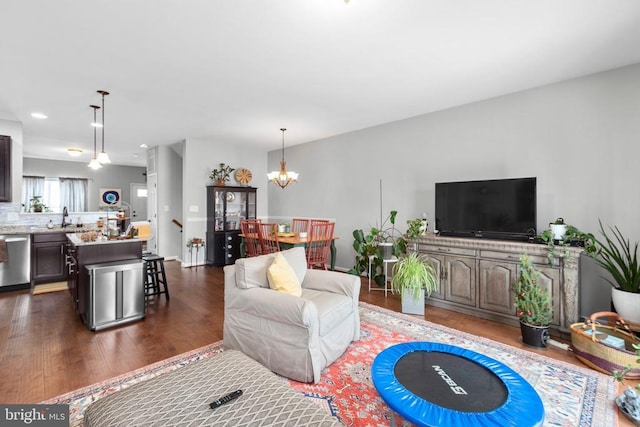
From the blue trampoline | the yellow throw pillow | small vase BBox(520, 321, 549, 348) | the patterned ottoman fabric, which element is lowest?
small vase BBox(520, 321, 549, 348)

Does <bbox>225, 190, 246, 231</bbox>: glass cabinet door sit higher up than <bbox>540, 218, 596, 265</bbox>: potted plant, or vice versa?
<bbox>225, 190, 246, 231</bbox>: glass cabinet door

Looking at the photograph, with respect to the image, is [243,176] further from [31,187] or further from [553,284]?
[31,187]

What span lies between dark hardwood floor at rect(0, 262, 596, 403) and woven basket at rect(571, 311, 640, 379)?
16cm

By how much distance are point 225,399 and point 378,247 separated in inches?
134

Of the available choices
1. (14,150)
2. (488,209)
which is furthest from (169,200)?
(488,209)

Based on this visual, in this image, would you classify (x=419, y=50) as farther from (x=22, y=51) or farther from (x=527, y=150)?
(x=22, y=51)

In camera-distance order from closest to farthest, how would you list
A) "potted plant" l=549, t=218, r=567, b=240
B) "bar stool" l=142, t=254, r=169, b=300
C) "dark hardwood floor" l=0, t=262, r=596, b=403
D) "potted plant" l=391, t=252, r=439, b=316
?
"dark hardwood floor" l=0, t=262, r=596, b=403 < "potted plant" l=549, t=218, r=567, b=240 < "potted plant" l=391, t=252, r=439, b=316 < "bar stool" l=142, t=254, r=169, b=300

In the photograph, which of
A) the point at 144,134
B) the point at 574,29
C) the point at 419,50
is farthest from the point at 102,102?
the point at 574,29

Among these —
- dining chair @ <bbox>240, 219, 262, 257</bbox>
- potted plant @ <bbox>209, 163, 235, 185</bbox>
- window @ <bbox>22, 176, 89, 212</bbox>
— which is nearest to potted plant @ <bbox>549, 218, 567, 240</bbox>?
dining chair @ <bbox>240, 219, 262, 257</bbox>

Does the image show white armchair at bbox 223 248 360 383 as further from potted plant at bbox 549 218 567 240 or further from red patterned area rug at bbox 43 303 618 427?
potted plant at bbox 549 218 567 240

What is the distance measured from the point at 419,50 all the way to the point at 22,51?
3499 mm

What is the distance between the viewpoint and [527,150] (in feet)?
11.6

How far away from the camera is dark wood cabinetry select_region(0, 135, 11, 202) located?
4375 mm

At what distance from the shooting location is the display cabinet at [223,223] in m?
6.16
